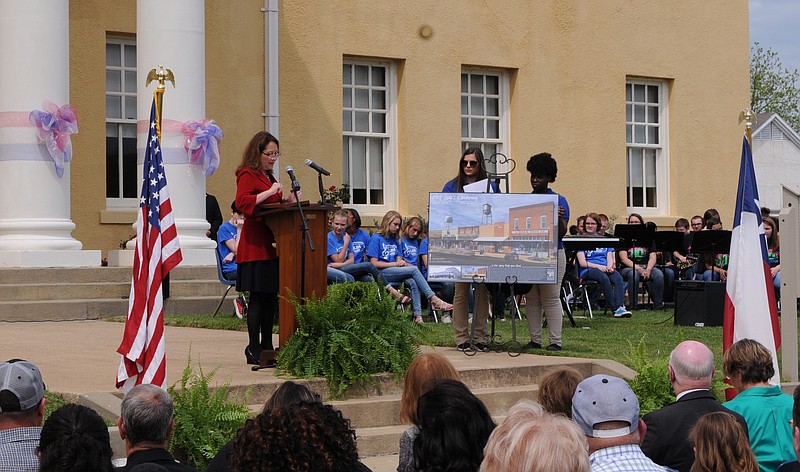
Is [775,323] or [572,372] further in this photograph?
[775,323]

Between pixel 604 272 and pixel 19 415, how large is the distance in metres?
13.3

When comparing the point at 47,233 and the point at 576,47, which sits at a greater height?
the point at 576,47

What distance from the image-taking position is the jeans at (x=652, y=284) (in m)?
18.8

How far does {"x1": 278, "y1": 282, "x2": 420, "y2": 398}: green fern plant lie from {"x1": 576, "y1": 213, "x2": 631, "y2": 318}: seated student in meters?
8.21

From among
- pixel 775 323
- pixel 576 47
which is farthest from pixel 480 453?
pixel 576 47

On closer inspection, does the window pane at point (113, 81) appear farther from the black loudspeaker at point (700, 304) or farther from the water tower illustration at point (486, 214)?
the water tower illustration at point (486, 214)

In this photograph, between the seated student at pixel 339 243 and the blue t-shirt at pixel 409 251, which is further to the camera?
the blue t-shirt at pixel 409 251

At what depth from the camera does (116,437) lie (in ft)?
24.2

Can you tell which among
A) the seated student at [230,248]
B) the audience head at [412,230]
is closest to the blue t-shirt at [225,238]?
the seated student at [230,248]

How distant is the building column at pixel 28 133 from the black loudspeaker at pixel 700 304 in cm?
786

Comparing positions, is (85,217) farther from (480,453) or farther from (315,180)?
(480,453)

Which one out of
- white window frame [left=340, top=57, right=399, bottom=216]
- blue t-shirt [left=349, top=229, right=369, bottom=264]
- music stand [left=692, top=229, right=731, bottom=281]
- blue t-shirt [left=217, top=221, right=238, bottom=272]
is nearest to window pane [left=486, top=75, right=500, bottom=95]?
white window frame [left=340, top=57, right=399, bottom=216]

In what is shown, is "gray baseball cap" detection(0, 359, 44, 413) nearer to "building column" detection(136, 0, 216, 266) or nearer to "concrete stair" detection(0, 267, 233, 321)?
"concrete stair" detection(0, 267, 233, 321)

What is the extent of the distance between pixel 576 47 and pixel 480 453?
19.0 metres
